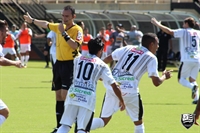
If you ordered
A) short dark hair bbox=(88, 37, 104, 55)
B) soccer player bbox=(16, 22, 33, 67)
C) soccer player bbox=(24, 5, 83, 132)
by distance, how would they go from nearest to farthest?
short dark hair bbox=(88, 37, 104, 55)
soccer player bbox=(24, 5, 83, 132)
soccer player bbox=(16, 22, 33, 67)

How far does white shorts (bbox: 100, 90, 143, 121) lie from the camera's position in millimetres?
10133

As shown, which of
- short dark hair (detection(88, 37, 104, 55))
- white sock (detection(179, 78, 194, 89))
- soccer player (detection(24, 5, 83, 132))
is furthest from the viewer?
white sock (detection(179, 78, 194, 89))

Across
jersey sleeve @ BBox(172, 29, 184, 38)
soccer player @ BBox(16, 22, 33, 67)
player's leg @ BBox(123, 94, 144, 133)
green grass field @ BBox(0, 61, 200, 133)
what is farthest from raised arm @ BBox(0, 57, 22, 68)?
soccer player @ BBox(16, 22, 33, 67)

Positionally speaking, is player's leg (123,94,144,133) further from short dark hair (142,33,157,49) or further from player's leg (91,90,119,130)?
short dark hair (142,33,157,49)

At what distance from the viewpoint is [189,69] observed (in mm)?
17609

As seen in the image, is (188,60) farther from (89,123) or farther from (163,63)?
(163,63)

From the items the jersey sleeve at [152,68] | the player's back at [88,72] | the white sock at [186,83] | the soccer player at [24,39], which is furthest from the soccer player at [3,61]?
the soccer player at [24,39]

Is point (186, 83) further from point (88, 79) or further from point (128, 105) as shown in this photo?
point (88, 79)

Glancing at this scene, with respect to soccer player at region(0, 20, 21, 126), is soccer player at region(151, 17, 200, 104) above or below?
below

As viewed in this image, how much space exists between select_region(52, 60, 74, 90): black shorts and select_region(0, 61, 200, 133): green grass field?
88 cm

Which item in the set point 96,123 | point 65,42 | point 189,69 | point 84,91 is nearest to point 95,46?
point 84,91

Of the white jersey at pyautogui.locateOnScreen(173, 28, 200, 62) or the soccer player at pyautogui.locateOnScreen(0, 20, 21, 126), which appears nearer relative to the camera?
the soccer player at pyautogui.locateOnScreen(0, 20, 21, 126)

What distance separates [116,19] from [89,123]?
29650 millimetres

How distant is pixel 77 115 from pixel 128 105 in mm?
1289
